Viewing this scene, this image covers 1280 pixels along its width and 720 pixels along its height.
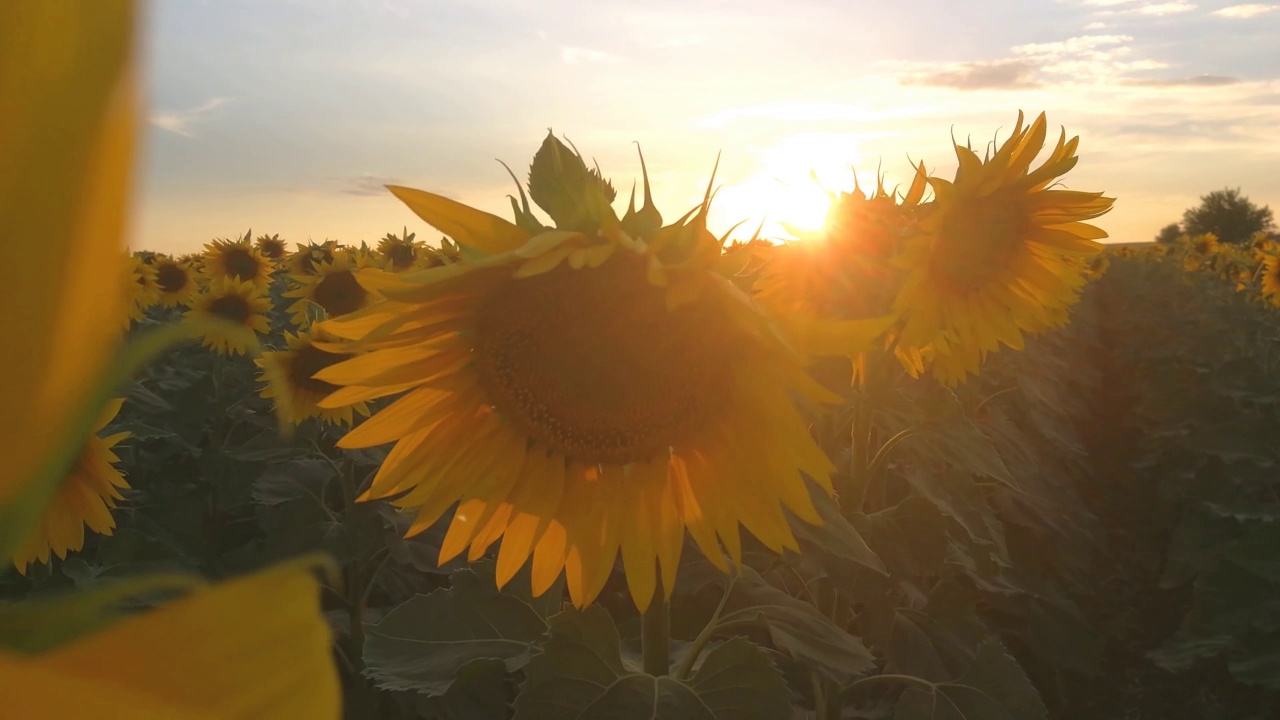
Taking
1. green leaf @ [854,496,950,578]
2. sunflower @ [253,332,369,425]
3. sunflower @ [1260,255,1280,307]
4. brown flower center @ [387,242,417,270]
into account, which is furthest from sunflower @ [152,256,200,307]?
sunflower @ [1260,255,1280,307]

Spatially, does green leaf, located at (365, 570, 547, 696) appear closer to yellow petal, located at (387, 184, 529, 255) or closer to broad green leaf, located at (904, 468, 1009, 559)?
yellow petal, located at (387, 184, 529, 255)

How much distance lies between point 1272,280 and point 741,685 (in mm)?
10870

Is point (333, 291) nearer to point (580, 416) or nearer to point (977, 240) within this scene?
point (977, 240)

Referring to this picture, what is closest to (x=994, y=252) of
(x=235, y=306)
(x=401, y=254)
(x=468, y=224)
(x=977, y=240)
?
(x=977, y=240)

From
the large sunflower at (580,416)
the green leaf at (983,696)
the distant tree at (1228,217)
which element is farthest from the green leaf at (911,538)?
the distant tree at (1228,217)

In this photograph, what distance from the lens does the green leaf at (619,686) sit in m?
1.43

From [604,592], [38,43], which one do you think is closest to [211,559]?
[604,592]

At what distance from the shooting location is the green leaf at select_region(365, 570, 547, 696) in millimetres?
1641

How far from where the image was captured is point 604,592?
2521 millimetres

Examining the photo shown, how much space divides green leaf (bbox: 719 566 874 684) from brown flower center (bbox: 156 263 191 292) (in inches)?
254

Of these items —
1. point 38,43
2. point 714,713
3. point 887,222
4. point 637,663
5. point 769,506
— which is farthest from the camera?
point 887,222

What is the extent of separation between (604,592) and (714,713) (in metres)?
1.11

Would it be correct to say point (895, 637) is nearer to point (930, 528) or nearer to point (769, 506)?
point (930, 528)

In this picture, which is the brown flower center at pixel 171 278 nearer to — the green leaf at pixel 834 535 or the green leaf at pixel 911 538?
the green leaf at pixel 911 538
